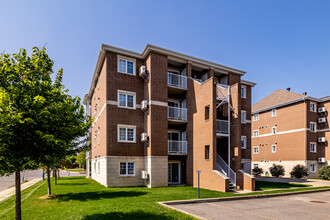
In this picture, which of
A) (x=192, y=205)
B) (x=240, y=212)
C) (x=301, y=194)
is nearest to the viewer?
(x=240, y=212)

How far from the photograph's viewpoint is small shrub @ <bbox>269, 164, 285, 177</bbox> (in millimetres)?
31111

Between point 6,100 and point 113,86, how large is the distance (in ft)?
37.8

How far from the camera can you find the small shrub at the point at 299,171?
2811cm

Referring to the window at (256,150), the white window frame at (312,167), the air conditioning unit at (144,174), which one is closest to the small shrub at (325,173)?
Answer: the white window frame at (312,167)

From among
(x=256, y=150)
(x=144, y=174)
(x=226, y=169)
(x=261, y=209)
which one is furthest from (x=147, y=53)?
(x=256, y=150)

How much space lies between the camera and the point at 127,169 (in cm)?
1770

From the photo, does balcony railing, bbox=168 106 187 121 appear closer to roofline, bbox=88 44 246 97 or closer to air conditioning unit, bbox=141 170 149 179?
roofline, bbox=88 44 246 97

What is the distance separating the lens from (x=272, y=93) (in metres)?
38.0

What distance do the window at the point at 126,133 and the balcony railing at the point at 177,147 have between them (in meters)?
3.23

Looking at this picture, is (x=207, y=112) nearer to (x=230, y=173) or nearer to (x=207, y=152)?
(x=207, y=152)

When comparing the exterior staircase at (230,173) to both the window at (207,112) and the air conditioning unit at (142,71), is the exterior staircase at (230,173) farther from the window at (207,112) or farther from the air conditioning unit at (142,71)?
the air conditioning unit at (142,71)

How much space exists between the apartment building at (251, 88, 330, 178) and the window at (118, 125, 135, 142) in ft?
79.2

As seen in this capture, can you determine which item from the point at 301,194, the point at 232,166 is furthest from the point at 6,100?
the point at 301,194

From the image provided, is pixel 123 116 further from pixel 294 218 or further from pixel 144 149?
pixel 294 218
